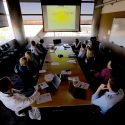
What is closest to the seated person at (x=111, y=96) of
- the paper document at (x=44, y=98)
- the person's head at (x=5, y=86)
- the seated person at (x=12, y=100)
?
the paper document at (x=44, y=98)

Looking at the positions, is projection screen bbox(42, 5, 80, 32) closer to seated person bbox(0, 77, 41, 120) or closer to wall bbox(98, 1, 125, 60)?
wall bbox(98, 1, 125, 60)

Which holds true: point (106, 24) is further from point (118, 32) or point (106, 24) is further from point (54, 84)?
point (54, 84)

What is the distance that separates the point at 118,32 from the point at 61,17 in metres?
3.16

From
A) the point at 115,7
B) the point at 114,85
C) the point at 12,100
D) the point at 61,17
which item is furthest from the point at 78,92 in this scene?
the point at 61,17

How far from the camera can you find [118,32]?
5.80 m

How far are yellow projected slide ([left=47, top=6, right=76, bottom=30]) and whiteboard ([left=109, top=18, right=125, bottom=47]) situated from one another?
2.27 m

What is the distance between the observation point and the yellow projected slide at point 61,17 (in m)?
7.01

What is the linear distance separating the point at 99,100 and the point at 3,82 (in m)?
1.56

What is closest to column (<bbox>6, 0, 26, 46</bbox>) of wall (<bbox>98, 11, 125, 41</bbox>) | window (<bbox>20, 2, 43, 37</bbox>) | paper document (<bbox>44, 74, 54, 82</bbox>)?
window (<bbox>20, 2, 43, 37</bbox>)

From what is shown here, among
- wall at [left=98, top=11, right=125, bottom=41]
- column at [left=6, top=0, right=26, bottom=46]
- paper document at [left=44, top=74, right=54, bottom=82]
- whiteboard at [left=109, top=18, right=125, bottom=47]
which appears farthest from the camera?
column at [left=6, top=0, right=26, bottom=46]

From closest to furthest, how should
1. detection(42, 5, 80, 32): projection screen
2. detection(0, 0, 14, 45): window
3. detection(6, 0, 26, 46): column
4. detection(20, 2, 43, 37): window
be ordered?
detection(0, 0, 14, 45): window
detection(42, 5, 80, 32): projection screen
detection(6, 0, 26, 46): column
detection(20, 2, 43, 37): window

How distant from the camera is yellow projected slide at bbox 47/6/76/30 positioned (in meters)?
7.01

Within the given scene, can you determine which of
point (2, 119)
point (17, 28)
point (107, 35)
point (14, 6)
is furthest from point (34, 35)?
point (2, 119)

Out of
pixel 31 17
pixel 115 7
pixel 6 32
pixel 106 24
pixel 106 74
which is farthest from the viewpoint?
pixel 31 17
